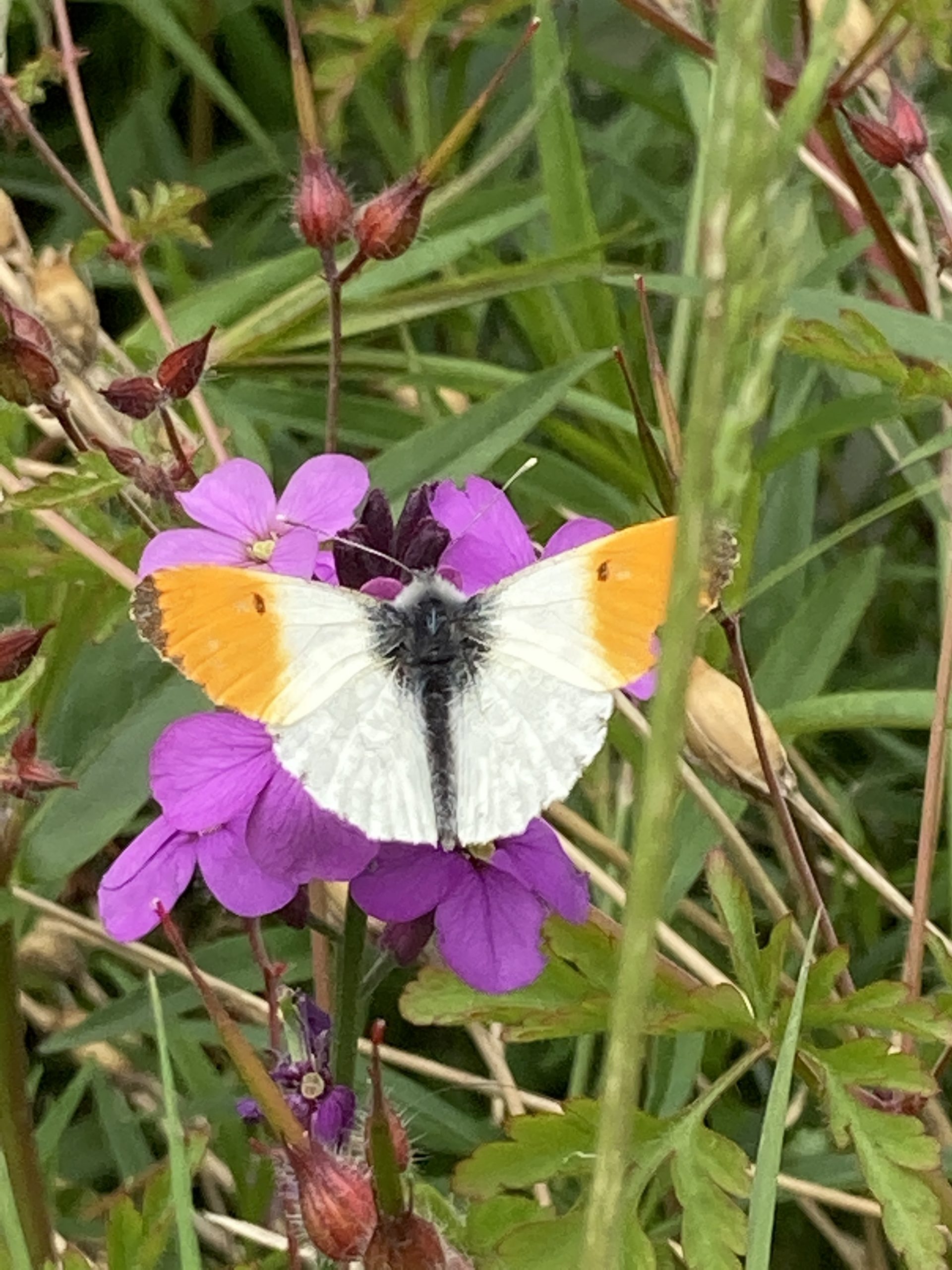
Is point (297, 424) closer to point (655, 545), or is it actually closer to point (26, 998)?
point (26, 998)

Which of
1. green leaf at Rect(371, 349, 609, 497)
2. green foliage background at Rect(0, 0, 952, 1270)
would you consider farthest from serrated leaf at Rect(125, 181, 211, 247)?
green leaf at Rect(371, 349, 609, 497)

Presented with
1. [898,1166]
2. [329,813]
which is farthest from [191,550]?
[898,1166]

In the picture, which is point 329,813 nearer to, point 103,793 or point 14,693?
point 14,693

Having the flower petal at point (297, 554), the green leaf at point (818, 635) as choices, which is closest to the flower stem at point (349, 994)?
the flower petal at point (297, 554)

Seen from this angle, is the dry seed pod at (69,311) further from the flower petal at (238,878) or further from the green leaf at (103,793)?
the flower petal at (238,878)

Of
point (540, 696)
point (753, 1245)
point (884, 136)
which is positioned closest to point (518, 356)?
point (884, 136)

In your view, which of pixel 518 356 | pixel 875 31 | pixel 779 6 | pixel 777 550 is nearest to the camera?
pixel 875 31
